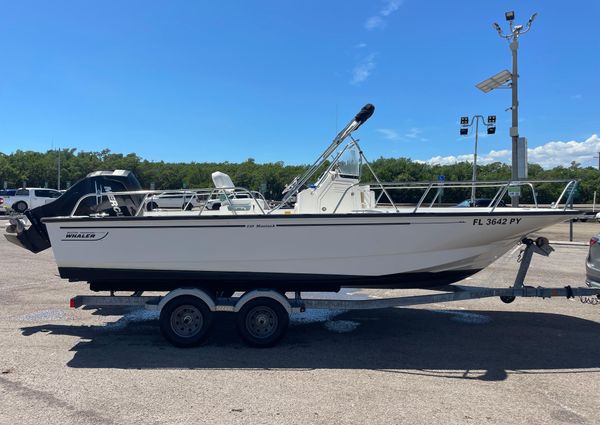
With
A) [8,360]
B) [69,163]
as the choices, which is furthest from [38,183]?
[8,360]

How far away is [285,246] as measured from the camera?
5.10 metres

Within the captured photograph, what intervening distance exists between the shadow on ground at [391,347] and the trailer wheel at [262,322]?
0.40 feet

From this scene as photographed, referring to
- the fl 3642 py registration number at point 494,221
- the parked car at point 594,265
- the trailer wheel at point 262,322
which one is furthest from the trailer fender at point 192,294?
the parked car at point 594,265

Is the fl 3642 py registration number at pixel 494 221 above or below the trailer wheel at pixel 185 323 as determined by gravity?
above

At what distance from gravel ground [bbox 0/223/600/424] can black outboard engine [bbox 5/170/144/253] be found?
121cm

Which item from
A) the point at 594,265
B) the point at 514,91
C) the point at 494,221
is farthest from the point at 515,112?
the point at 494,221

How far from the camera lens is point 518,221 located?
5082 millimetres

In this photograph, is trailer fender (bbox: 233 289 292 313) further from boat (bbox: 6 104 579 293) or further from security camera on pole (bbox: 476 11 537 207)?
security camera on pole (bbox: 476 11 537 207)

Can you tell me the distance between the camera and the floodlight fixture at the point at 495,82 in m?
17.1

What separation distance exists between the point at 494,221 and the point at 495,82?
14.5 meters

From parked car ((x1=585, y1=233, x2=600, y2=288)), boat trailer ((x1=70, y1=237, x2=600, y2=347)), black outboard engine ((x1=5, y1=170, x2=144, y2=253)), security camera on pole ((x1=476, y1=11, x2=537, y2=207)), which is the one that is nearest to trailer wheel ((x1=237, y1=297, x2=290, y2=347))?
boat trailer ((x1=70, y1=237, x2=600, y2=347))

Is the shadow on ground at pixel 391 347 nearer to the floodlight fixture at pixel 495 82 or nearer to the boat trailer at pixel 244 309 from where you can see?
the boat trailer at pixel 244 309

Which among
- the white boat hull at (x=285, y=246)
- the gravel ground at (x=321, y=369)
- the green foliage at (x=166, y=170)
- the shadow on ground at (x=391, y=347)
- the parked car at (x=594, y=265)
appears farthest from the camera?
the green foliage at (x=166, y=170)

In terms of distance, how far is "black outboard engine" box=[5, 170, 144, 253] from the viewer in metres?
5.68
